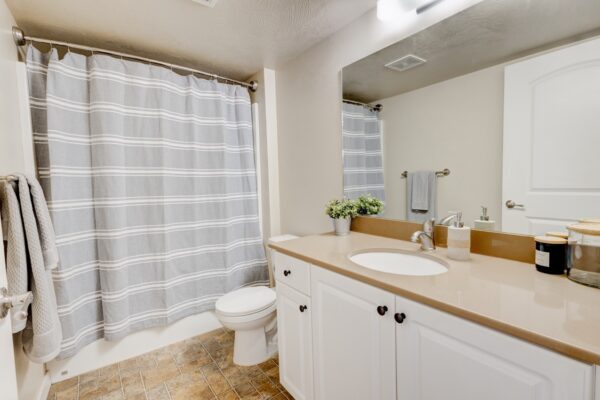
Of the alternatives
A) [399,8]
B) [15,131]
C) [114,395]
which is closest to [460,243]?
[399,8]

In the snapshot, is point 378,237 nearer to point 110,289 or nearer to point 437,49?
point 437,49

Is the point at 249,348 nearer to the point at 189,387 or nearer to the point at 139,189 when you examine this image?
the point at 189,387

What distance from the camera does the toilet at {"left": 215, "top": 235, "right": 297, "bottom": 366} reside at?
1.72 m

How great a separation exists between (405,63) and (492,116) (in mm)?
532

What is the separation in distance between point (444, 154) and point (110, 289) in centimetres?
209

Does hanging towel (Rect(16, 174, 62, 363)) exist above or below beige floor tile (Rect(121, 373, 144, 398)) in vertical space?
above

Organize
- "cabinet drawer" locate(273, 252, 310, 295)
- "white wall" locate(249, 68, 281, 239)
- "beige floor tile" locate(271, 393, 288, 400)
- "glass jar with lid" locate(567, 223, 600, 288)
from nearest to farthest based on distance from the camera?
"glass jar with lid" locate(567, 223, 600, 288) < "cabinet drawer" locate(273, 252, 310, 295) < "beige floor tile" locate(271, 393, 288, 400) < "white wall" locate(249, 68, 281, 239)

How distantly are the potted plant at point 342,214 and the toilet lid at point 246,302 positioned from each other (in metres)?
0.66

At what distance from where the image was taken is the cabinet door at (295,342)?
1.31 m

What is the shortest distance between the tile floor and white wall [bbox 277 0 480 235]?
1.01 m

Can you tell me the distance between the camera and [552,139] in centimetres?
101

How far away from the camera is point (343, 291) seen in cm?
110

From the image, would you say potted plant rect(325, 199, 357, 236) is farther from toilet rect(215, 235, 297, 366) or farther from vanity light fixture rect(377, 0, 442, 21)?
vanity light fixture rect(377, 0, 442, 21)

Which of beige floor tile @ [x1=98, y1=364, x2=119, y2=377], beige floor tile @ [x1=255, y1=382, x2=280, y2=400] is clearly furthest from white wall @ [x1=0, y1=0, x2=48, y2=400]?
beige floor tile @ [x1=255, y1=382, x2=280, y2=400]
